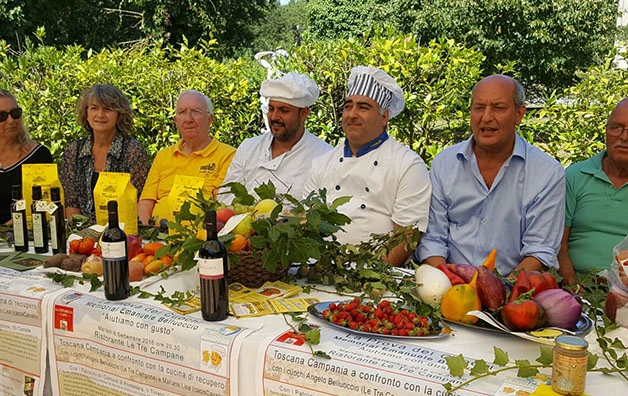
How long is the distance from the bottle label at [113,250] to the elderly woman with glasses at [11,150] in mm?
2295

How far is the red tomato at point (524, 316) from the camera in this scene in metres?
1.64

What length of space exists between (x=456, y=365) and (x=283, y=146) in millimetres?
2610

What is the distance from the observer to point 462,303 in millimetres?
1778

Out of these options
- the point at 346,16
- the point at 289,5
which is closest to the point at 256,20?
the point at 346,16

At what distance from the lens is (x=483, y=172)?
3.05m

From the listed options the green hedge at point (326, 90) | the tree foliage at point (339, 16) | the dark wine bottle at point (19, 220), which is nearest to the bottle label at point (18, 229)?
the dark wine bottle at point (19, 220)

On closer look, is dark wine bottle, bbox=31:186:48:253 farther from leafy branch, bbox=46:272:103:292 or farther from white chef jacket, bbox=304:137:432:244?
white chef jacket, bbox=304:137:432:244

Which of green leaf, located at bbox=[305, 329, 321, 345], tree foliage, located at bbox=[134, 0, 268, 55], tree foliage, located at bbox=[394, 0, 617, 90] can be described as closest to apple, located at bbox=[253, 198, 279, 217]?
green leaf, located at bbox=[305, 329, 321, 345]

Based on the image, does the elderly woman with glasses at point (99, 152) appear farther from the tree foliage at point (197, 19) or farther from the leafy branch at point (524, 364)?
the tree foliage at point (197, 19)

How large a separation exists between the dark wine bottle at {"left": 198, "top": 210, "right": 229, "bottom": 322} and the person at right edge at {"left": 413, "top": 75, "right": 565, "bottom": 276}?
1382 mm

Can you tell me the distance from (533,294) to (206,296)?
1.00m

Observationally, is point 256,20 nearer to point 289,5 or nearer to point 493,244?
point 493,244

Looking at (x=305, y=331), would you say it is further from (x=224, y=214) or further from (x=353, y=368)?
(x=224, y=214)

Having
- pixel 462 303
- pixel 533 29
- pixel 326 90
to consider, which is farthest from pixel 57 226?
pixel 533 29
